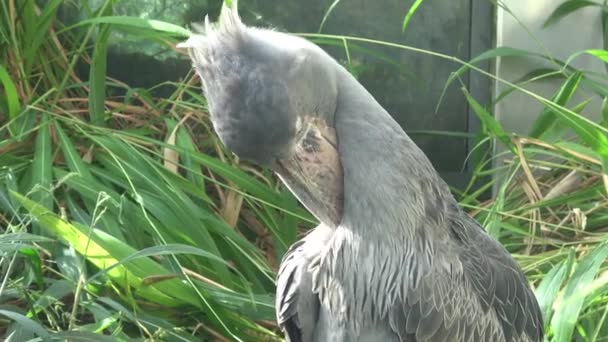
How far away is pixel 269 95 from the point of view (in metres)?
0.88

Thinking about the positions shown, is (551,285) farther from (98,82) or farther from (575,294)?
(98,82)

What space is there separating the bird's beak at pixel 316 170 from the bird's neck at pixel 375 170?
10 mm

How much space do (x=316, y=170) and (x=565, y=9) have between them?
4.47 feet

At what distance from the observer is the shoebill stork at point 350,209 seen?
89 cm

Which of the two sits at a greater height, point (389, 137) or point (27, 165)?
point (389, 137)

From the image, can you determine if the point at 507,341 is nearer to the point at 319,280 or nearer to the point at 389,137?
the point at 319,280

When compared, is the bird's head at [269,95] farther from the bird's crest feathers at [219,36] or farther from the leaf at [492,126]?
the leaf at [492,126]

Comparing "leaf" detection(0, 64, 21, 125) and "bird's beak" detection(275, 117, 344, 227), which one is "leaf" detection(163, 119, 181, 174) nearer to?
"leaf" detection(0, 64, 21, 125)

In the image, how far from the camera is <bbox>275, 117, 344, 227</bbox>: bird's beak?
37.2 inches

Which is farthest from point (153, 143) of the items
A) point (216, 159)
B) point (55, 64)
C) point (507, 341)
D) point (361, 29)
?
point (507, 341)

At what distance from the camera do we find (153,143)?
1.80 metres

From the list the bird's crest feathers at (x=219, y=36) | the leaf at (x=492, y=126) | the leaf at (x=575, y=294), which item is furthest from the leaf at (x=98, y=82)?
the bird's crest feathers at (x=219, y=36)

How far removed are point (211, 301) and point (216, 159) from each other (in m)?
0.36

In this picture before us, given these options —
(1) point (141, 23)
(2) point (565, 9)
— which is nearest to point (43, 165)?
(1) point (141, 23)
